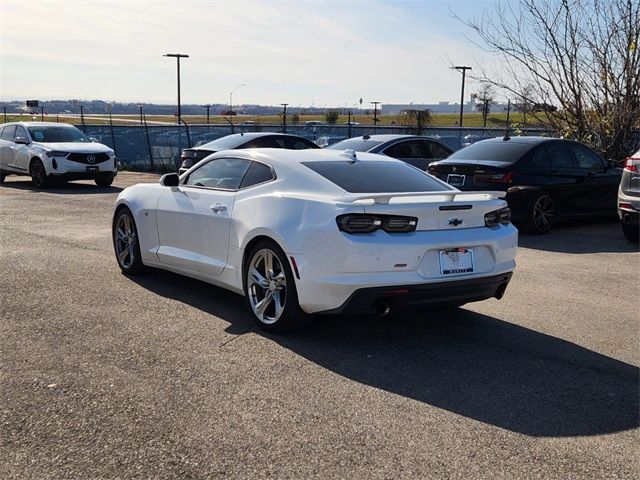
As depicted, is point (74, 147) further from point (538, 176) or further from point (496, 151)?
point (538, 176)

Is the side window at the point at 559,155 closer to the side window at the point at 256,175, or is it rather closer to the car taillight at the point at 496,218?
the car taillight at the point at 496,218

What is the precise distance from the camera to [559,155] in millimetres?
12102

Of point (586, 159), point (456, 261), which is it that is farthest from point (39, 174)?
point (456, 261)

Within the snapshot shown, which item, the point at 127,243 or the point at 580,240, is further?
the point at 580,240

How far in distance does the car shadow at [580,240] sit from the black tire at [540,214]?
4.9 inches

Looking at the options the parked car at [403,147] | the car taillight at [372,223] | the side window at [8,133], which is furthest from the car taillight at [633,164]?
the side window at [8,133]

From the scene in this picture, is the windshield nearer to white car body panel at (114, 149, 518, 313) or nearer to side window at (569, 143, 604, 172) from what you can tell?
side window at (569, 143, 604, 172)

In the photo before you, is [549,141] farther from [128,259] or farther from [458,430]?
[458,430]

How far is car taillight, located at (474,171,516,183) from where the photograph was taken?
1118 centimetres

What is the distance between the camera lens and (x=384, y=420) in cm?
412

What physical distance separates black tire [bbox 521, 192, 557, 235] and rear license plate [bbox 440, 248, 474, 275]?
6097mm

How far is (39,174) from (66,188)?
29.5 inches

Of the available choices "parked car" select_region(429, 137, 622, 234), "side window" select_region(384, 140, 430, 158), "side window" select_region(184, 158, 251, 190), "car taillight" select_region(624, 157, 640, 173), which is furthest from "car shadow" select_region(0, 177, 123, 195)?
"car taillight" select_region(624, 157, 640, 173)

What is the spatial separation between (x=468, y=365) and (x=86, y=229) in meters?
7.88
